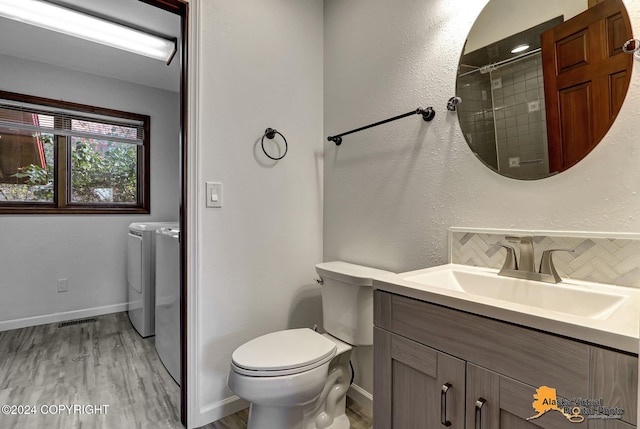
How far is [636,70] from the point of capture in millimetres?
880

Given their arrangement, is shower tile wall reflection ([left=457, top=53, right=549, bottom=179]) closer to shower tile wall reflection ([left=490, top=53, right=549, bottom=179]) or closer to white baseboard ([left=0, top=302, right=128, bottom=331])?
shower tile wall reflection ([left=490, top=53, right=549, bottom=179])

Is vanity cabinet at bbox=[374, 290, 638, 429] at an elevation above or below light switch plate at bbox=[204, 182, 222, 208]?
below

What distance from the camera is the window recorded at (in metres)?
2.74

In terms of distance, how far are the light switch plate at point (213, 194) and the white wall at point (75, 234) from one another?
7.20ft

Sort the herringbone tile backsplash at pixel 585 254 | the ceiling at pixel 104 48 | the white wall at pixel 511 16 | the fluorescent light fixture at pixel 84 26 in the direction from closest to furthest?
the herringbone tile backsplash at pixel 585 254, the white wall at pixel 511 16, the fluorescent light fixture at pixel 84 26, the ceiling at pixel 104 48

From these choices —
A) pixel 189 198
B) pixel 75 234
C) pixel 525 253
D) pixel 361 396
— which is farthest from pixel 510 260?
pixel 75 234

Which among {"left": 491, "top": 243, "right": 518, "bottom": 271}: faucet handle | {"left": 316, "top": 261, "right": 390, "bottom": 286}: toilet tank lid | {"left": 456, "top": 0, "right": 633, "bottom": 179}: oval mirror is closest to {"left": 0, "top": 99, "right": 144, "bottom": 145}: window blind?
{"left": 316, "top": 261, "right": 390, "bottom": 286}: toilet tank lid

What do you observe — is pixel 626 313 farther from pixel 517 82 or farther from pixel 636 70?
pixel 517 82

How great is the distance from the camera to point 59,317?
2.91 metres

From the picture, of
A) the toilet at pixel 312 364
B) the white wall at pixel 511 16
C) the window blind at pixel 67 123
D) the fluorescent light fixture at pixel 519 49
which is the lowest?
the toilet at pixel 312 364

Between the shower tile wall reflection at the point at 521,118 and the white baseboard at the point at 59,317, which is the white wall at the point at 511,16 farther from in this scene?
the white baseboard at the point at 59,317

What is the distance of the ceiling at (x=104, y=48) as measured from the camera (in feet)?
6.65

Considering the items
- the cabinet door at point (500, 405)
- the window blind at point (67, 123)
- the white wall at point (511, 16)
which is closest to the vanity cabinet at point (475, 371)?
the cabinet door at point (500, 405)

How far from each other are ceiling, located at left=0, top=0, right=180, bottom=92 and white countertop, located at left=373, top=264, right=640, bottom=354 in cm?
235
